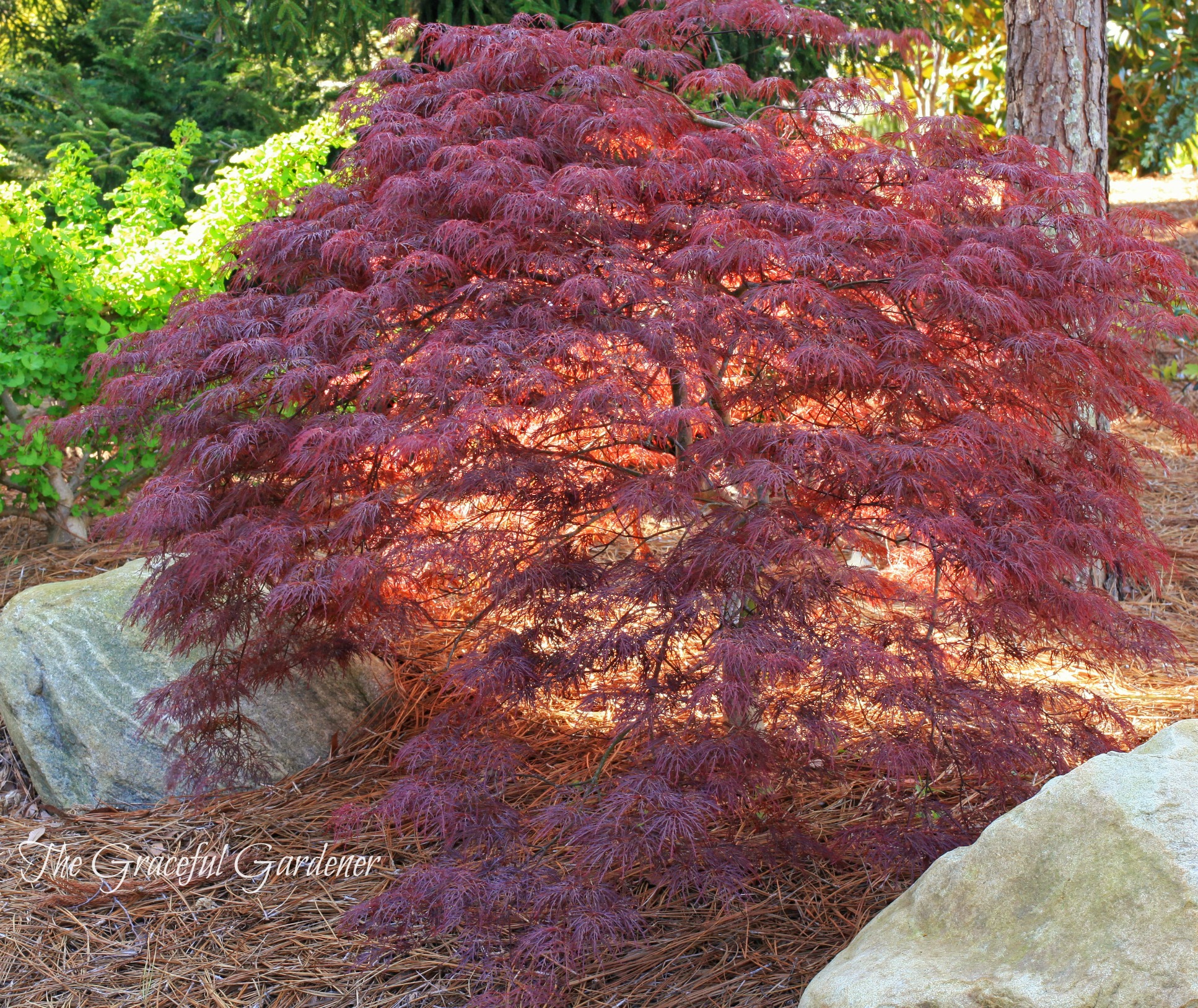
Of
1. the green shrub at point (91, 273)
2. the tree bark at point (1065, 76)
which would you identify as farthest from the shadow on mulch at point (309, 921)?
the tree bark at point (1065, 76)

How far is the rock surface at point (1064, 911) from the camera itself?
1.45 m

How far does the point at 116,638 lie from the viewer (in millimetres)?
3098

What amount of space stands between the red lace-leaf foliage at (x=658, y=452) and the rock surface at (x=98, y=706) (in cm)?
38

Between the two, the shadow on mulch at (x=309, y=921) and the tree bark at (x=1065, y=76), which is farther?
the tree bark at (x=1065, y=76)

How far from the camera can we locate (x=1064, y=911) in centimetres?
156

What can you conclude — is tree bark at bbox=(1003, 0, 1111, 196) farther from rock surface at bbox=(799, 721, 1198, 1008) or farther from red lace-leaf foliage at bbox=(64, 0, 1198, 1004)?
rock surface at bbox=(799, 721, 1198, 1008)

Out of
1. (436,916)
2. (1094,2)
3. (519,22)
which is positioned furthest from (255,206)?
(1094,2)

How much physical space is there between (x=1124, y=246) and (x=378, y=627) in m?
1.92

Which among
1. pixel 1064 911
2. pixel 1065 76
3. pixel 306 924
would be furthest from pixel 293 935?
pixel 1065 76

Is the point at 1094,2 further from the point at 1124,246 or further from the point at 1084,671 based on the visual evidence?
the point at 1084,671

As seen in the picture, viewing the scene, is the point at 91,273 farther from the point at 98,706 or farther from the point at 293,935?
the point at 293,935

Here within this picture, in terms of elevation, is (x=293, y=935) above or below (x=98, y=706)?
below

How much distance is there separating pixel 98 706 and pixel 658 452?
183cm

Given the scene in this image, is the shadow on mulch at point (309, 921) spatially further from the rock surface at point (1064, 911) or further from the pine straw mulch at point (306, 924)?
the rock surface at point (1064, 911)
